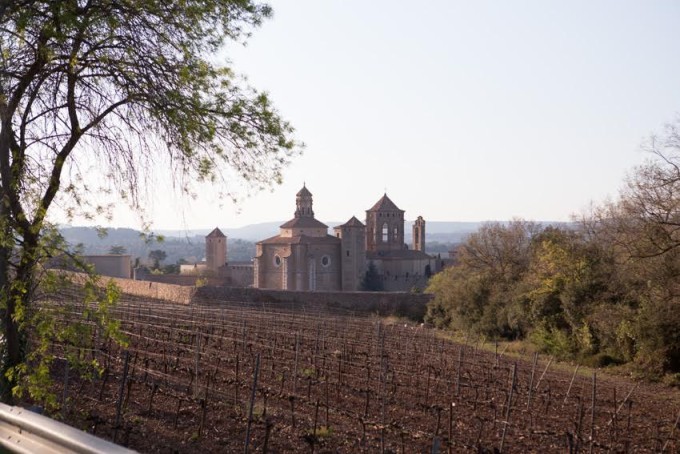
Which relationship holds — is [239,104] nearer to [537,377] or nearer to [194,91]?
[194,91]

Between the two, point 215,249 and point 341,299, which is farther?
point 215,249

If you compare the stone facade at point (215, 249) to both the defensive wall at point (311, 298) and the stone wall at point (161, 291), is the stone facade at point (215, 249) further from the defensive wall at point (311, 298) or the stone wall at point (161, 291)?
the defensive wall at point (311, 298)

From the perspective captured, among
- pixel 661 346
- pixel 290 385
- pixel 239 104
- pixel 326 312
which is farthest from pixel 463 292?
pixel 239 104

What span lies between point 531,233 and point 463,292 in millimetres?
4672

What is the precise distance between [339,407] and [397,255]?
5648cm

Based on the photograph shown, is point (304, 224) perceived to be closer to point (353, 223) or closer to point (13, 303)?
point (353, 223)

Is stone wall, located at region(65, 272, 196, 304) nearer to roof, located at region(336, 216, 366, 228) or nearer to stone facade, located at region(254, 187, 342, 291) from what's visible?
stone facade, located at region(254, 187, 342, 291)

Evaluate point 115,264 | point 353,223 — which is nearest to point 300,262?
point 353,223

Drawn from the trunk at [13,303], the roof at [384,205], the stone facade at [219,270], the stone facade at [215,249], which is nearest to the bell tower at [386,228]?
the roof at [384,205]

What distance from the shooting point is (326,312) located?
39469 mm

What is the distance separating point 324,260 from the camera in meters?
64.0

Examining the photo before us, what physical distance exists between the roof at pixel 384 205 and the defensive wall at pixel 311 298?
3193 cm

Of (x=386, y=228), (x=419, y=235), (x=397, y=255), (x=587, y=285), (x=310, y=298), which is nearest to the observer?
(x=587, y=285)

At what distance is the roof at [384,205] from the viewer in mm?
74625
